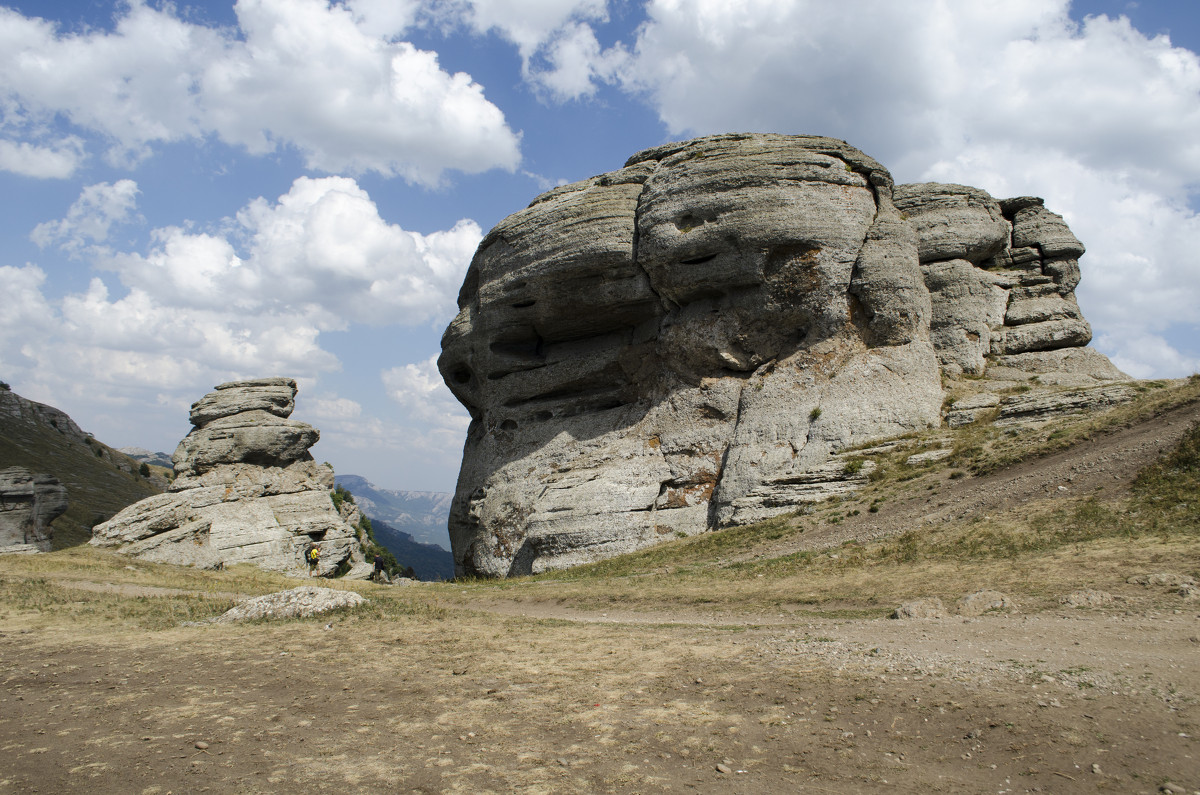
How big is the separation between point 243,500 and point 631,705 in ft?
105

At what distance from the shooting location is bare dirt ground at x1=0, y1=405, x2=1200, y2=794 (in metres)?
6.44

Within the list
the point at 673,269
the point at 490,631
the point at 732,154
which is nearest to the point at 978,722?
the point at 490,631

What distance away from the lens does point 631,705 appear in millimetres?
8531

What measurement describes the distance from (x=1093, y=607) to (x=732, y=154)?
22.9 meters

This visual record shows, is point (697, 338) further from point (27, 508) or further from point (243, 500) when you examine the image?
point (27, 508)

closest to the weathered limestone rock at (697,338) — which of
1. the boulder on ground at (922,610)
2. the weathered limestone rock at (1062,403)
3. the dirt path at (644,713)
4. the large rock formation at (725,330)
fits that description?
the large rock formation at (725,330)

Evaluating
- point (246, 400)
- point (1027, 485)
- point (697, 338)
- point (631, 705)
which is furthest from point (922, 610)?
point (246, 400)

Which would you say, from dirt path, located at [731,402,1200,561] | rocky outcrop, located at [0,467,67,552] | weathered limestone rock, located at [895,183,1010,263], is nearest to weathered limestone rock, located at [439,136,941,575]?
weathered limestone rock, located at [895,183,1010,263]

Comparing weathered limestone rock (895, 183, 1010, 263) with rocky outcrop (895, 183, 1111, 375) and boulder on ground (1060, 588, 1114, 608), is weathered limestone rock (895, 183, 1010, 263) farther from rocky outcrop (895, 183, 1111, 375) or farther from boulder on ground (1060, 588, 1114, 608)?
boulder on ground (1060, 588, 1114, 608)

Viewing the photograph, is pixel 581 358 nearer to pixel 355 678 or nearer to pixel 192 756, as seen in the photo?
pixel 355 678

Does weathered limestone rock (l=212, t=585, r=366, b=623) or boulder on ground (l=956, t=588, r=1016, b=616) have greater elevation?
boulder on ground (l=956, t=588, r=1016, b=616)

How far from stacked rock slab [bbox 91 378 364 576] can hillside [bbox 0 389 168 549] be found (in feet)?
48.6

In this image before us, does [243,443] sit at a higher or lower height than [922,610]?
higher

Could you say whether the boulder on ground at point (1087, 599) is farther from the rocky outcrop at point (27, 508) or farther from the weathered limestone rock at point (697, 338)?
the rocky outcrop at point (27, 508)
